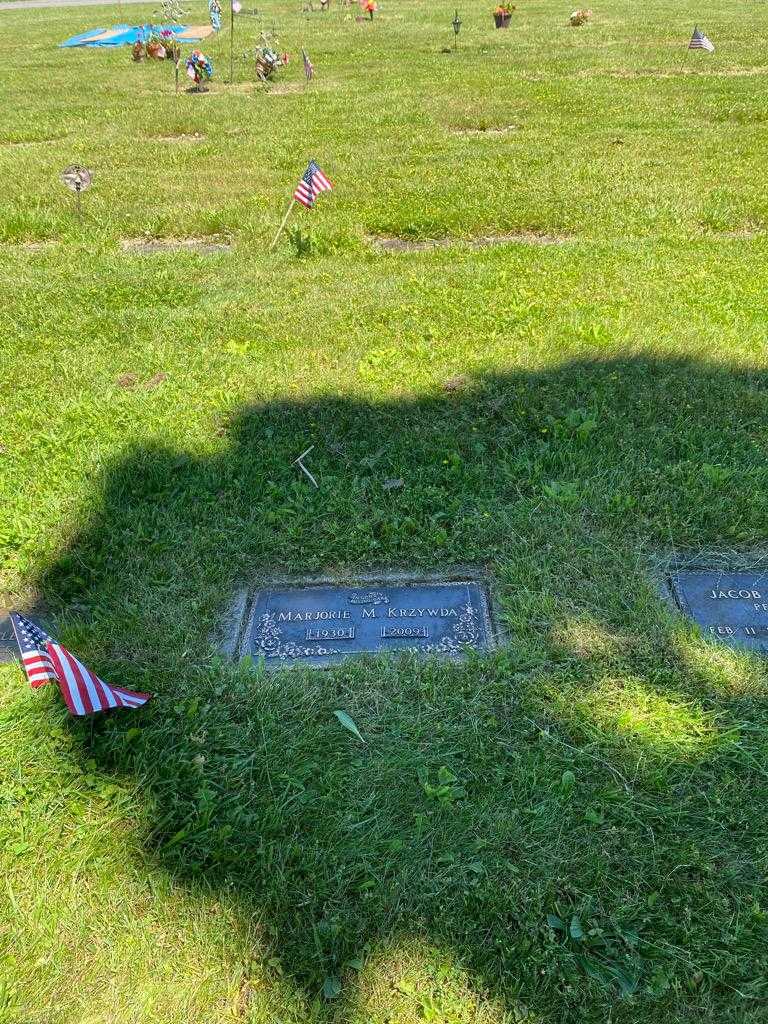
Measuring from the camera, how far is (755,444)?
388cm

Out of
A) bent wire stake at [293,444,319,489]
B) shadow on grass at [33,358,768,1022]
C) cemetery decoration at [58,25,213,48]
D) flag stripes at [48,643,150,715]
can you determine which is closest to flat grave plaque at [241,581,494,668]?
shadow on grass at [33,358,768,1022]

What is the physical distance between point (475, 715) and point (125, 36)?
2436cm

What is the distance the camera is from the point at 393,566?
10.9ft

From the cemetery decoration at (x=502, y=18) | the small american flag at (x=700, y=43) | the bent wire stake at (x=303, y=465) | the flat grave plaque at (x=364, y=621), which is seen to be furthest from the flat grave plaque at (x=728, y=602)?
the cemetery decoration at (x=502, y=18)

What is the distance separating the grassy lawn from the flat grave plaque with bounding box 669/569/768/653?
0.11 metres

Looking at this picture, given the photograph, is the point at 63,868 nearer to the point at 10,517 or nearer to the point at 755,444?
the point at 10,517

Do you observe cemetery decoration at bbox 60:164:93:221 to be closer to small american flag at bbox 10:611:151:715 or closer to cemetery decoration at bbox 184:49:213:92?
small american flag at bbox 10:611:151:715

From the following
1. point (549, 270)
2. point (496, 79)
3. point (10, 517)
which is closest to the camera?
point (10, 517)

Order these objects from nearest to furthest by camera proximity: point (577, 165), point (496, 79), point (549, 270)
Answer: point (549, 270)
point (577, 165)
point (496, 79)

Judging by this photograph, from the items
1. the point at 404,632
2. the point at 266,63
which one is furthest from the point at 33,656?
the point at 266,63


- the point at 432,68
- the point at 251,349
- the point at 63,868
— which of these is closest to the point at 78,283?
the point at 251,349

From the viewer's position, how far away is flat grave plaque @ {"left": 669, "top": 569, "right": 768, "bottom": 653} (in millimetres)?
2895

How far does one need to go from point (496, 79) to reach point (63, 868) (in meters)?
14.3

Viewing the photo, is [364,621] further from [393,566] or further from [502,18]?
[502,18]
